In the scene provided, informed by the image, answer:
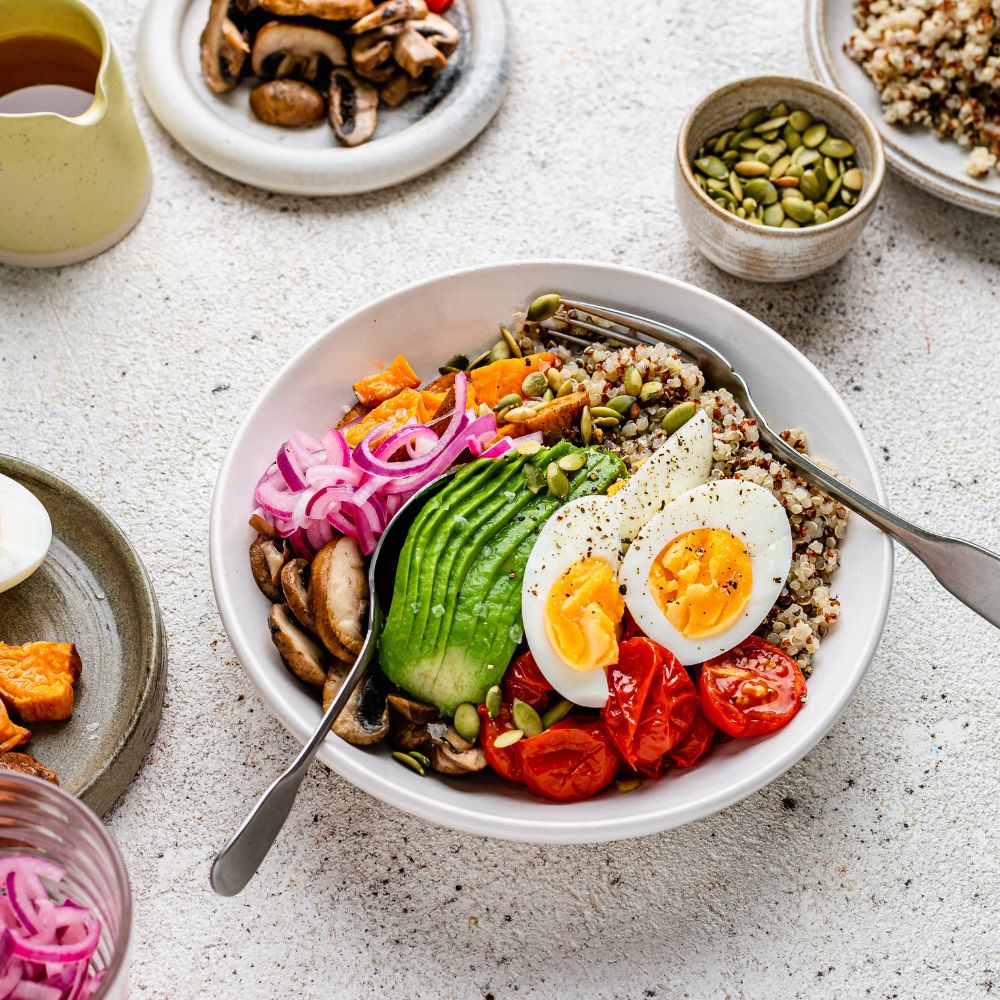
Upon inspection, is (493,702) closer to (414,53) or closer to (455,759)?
(455,759)

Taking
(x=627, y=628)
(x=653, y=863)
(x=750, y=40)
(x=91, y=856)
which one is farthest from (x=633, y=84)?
(x=91, y=856)

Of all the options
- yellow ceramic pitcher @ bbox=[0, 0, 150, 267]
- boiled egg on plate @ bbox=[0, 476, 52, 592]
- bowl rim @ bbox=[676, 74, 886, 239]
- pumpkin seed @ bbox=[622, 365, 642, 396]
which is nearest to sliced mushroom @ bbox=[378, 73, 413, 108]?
yellow ceramic pitcher @ bbox=[0, 0, 150, 267]

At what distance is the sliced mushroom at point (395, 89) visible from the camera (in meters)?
2.60

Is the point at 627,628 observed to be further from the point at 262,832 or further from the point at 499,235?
the point at 499,235

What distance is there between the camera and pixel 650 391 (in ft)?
6.64

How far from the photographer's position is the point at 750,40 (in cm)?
282

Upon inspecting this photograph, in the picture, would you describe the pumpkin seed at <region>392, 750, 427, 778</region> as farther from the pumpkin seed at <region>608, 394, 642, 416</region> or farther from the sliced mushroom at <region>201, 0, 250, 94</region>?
the sliced mushroom at <region>201, 0, 250, 94</region>

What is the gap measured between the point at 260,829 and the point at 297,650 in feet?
0.99

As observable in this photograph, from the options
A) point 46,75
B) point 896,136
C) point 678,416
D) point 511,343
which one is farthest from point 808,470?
point 46,75

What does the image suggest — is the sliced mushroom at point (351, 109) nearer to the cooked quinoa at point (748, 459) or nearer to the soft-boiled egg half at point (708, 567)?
the cooked quinoa at point (748, 459)

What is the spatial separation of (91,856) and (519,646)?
28.0 inches

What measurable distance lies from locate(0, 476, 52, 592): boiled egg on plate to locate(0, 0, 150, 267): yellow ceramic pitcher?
2.11 feet

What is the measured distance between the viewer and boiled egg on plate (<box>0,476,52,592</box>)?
1.96 m

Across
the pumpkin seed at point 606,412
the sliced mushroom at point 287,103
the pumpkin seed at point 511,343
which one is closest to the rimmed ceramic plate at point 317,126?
the sliced mushroom at point 287,103
